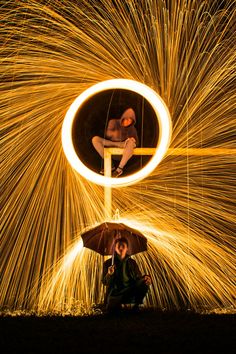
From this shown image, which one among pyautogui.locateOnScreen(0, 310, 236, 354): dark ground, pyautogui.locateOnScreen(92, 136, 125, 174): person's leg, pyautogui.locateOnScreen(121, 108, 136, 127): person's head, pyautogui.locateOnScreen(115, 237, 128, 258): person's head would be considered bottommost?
pyautogui.locateOnScreen(0, 310, 236, 354): dark ground

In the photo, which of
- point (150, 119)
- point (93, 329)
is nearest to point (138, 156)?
point (150, 119)

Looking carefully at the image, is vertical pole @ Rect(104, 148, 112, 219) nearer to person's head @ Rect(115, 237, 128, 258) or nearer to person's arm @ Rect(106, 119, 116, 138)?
person's arm @ Rect(106, 119, 116, 138)

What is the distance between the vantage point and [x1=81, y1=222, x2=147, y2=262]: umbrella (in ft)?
25.4

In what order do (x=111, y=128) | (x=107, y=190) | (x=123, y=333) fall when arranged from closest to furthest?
(x=123, y=333), (x=107, y=190), (x=111, y=128)

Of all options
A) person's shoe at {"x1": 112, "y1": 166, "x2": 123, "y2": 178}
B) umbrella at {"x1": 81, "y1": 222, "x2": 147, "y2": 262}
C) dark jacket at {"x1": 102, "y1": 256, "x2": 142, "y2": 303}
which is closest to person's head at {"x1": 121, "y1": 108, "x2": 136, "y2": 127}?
person's shoe at {"x1": 112, "y1": 166, "x2": 123, "y2": 178}

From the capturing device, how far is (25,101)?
8641mm

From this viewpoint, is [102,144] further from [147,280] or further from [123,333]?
[123,333]

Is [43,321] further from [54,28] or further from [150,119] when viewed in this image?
[54,28]

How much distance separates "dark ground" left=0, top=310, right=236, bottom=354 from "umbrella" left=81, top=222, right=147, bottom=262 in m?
0.67

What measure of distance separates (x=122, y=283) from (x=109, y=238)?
52 cm

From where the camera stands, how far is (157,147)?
7777mm

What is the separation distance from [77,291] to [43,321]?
176 cm

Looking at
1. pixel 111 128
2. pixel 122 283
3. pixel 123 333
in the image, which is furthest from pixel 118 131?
pixel 123 333

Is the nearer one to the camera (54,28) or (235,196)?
(54,28)
